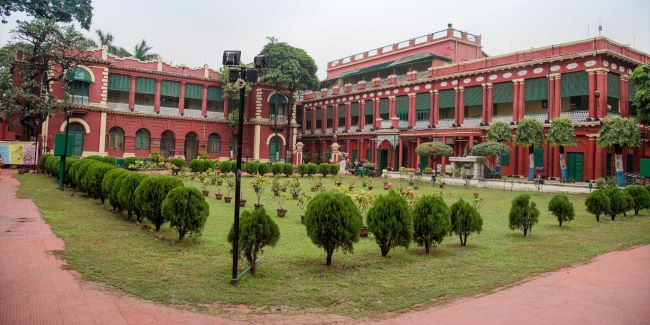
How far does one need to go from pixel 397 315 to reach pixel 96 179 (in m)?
10.6

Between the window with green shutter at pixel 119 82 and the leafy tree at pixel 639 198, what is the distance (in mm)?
33216

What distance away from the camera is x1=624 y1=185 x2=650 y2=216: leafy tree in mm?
14000

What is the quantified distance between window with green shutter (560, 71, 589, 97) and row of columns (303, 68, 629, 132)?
222 millimetres

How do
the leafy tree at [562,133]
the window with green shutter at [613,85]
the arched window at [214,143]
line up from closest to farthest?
the leafy tree at [562,133], the window with green shutter at [613,85], the arched window at [214,143]

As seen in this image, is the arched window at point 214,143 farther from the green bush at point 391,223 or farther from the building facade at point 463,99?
the green bush at point 391,223

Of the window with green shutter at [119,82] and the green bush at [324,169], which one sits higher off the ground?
the window with green shutter at [119,82]

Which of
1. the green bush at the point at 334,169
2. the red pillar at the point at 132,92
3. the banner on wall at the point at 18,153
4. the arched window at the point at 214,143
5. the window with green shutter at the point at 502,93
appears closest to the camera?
the banner on wall at the point at 18,153

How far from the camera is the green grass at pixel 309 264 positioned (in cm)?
518

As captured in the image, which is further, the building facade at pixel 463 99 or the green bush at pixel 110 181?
the building facade at pixel 463 99

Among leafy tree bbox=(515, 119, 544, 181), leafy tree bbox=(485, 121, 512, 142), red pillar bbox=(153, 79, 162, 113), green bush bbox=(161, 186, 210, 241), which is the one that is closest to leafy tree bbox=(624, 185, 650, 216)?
leafy tree bbox=(515, 119, 544, 181)

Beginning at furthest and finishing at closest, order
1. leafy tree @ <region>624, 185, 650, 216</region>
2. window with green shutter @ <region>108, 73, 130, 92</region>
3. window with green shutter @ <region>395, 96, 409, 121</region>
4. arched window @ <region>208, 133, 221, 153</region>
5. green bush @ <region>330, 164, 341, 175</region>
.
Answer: arched window @ <region>208, 133, 221, 153</region>
window with green shutter @ <region>395, 96, 409, 121</region>
window with green shutter @ <region>108, 73, 130, 92</region>
green bush @ <region>330, 164, 341, 175</region>
leafy tree @ <region>624, 185, 650, 216</region>

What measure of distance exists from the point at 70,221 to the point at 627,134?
22058mm

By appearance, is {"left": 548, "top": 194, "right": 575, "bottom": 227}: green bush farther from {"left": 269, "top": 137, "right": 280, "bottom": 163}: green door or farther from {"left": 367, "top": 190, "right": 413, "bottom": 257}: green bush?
{"left": 269, "top": 137, "right": 280, "bottom": 163}: green door

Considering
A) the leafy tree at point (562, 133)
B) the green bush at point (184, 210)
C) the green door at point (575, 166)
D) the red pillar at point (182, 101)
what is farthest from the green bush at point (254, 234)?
the red pillar at point (182, 101)
